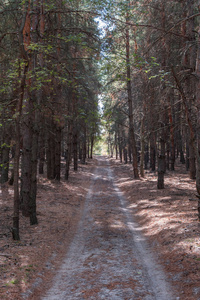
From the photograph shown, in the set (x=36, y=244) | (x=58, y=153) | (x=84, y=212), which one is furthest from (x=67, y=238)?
(x=58, y=153)

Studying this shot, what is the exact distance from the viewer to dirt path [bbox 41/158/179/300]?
17.6ft

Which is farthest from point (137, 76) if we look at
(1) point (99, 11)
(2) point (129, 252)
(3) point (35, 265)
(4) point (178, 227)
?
(3) point (35, 265)

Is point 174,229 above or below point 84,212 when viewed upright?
above

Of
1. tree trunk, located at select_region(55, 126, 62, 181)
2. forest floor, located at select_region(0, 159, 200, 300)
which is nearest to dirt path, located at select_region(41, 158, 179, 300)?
forest floor, located at select_region(0, 159, 200, 300)

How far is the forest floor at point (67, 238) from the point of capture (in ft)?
18.2

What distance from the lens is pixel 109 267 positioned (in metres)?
6.54

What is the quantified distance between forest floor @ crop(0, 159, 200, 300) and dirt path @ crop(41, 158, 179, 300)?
27 cm

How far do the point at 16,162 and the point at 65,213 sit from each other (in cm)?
516

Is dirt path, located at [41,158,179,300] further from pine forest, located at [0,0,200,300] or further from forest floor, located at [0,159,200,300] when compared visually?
forest floor, located at [0,159,200,300]

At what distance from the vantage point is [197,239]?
7.28 metres

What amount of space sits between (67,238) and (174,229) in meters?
3.61

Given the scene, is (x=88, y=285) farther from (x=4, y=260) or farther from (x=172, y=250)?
(x=172, y=250)

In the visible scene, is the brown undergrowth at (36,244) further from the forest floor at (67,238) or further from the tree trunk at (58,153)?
the tree trunk at (58,153)

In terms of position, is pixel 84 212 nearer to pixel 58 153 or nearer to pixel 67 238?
pixel 67 238
